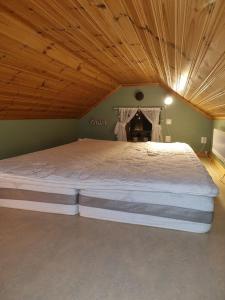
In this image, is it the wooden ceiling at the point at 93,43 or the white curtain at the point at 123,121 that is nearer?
the wooden ceiling at the point at 93,43

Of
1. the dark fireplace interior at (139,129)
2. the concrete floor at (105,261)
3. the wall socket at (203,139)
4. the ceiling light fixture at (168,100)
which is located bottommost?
the concrete floor at (105,261)

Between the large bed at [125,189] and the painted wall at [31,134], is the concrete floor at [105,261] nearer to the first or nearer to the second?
the large bed at [125,189]

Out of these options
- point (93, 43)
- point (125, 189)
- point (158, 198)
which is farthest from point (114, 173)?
point (93, 43)

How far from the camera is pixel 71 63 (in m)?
2.69

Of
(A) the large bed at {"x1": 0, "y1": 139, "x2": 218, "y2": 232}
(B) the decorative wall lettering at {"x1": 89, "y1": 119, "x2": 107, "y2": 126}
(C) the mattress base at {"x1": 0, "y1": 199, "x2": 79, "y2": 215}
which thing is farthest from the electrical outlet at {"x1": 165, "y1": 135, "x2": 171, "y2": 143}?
(C) the mattress base at {"x1": 0, "y1": 199, "x2": 79, "y2": 215}

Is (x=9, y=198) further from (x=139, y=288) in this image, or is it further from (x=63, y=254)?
(x=139, y=288)

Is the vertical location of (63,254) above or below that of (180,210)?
below

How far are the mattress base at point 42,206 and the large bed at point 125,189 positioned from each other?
0.04 ft

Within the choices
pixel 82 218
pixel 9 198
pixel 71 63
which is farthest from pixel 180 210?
pixel 71 63

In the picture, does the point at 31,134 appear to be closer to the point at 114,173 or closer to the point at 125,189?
the point at 114,173

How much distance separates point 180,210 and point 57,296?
120cm

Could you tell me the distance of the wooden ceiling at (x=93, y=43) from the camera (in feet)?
3.39

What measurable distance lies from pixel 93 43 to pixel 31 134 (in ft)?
7.89

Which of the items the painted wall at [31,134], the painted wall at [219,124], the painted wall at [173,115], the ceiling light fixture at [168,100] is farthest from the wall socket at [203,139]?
the painted wall at [31,134]
